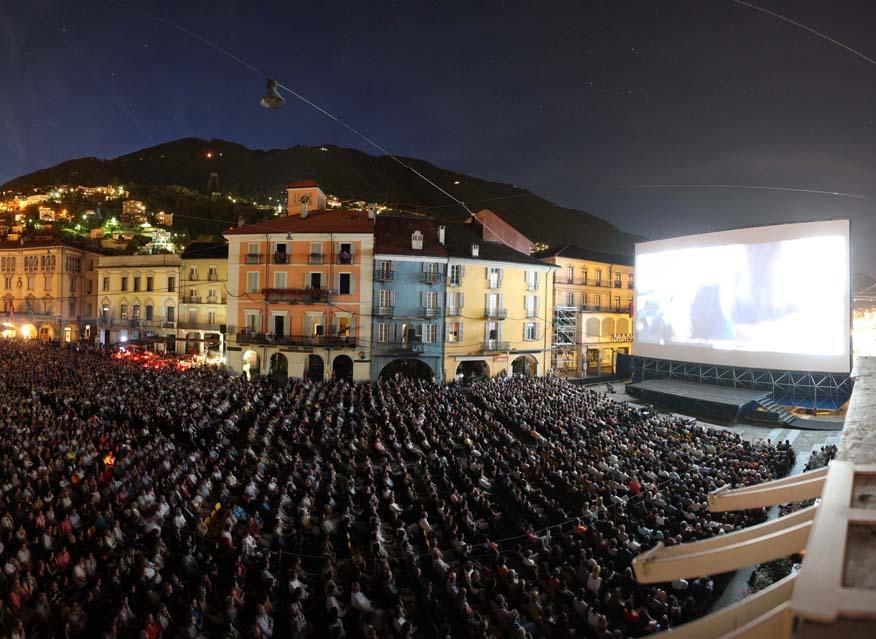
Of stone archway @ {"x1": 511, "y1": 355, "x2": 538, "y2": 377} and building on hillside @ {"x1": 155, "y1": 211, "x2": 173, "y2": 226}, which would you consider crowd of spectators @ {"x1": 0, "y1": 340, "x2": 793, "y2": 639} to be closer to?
stone archway @ {"x1": 511, "y1": 355, "x2": 538, "y2": 377}

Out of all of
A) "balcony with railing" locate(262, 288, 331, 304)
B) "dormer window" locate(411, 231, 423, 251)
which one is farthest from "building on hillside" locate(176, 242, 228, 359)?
"dormer window" locate(411, 231, 423, 251)

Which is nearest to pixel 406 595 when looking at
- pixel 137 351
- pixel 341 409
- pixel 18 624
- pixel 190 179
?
pixel 18 624

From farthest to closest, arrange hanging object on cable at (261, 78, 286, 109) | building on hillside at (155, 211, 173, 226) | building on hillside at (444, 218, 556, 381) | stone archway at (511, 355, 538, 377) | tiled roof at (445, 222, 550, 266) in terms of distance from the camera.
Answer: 1. building on hillside at (155, 211, 173, 226)
2. stone archway at (511, 355, 538, 377)
3. tiled roof at (445, 222, 550, 266)
4. building on hillside at (444, 218, 556, 381)
5. hanging object on cable at (261, 78, 286, 109)

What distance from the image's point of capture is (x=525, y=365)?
111 feet

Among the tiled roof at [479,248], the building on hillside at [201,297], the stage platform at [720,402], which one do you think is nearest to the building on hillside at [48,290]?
the building on hillside at [201,297]

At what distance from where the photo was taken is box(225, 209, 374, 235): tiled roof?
29.8 meters

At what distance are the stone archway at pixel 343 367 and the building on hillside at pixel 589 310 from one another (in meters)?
16.3

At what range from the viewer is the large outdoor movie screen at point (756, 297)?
71.0 feet

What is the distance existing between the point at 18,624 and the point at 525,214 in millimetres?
161948

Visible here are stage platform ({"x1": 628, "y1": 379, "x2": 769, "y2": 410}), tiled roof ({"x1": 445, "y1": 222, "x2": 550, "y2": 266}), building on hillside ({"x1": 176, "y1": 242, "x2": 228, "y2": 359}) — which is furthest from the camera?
building on hillside ({"x1": 176, "y1": 242, "x2": 228, "y2": 359})

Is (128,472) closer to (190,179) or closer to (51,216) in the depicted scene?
(51,216)

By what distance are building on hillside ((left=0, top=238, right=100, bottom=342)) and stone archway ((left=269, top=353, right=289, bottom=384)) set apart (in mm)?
27164

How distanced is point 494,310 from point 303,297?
12.5 meters

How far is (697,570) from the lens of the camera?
6.02 ft
